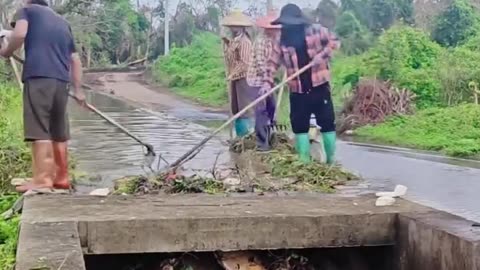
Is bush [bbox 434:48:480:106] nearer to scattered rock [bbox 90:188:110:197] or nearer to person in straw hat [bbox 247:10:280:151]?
person in straw hat [bbox 247:10:280:151]

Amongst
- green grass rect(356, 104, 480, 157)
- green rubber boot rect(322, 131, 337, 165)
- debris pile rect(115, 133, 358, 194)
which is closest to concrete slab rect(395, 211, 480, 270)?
debris pile rect(115, 133, 358, 194)

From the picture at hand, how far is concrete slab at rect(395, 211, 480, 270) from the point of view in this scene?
4.95 m

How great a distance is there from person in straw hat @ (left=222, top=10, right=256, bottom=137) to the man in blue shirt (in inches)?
168

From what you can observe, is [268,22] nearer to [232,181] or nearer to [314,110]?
[314,110]

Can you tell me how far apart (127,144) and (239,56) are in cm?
188

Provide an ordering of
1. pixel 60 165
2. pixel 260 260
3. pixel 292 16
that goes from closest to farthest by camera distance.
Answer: pixel 260 260 < pixel 60 165 < pixel 292 16

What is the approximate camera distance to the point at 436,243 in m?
5.27

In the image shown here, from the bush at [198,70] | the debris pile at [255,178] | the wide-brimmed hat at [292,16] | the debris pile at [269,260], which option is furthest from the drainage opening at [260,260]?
the bush at [198,70]

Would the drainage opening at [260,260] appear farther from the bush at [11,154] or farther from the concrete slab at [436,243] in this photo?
the bush at [11,154]

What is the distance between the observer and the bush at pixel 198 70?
100 feet

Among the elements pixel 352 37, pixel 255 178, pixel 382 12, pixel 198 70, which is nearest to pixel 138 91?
pixel 198 70

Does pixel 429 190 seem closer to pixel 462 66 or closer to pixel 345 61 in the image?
pixel 462 66

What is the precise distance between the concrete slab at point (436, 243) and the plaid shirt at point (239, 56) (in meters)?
5.40

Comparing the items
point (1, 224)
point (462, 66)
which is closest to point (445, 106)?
point (462, 66)
